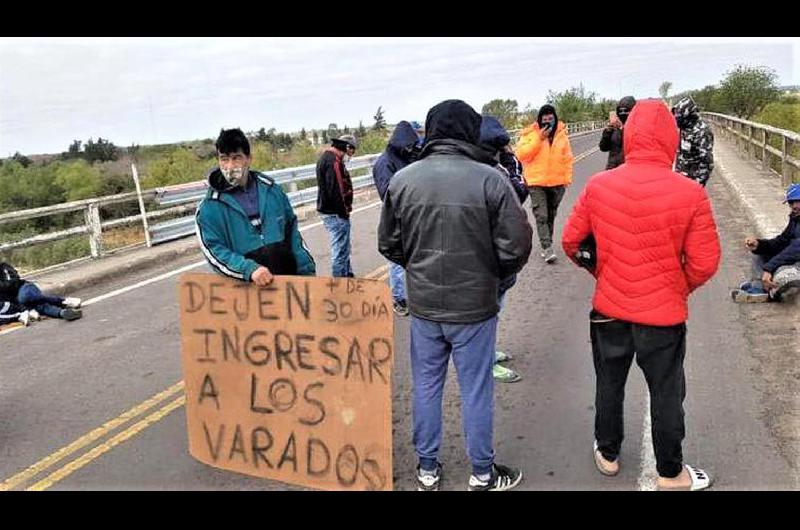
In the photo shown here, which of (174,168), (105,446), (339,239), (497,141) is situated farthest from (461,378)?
(174,168)

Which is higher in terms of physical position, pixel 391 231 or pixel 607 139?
pixel 607 139

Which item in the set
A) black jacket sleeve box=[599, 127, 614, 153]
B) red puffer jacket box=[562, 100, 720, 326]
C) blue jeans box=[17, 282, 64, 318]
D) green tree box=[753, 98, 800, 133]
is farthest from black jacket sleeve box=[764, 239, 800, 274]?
green tree box=[753, 98, 800, 133]

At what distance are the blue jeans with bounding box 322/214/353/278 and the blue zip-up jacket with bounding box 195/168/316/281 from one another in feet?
9.81

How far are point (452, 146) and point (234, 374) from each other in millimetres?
1737

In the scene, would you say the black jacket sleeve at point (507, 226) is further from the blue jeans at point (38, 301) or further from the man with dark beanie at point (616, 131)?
the blue jeans at point (38, 301)

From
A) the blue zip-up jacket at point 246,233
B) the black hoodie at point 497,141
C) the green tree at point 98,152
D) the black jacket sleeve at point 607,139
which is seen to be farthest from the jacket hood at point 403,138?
the green tree at point 98,152

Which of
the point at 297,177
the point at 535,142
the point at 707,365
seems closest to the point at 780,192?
the point at 535,142

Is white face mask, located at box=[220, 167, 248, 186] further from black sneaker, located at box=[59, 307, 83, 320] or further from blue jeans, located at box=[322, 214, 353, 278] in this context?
black sneaker, located at box=[59, 307, 83, 320]

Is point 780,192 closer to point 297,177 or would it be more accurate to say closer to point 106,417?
point 297,177

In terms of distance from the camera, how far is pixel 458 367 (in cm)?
345

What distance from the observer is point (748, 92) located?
67.6m

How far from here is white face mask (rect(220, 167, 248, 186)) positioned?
385 cm

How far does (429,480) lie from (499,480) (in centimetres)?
37

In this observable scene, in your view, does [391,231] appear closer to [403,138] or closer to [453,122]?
[453,122]
